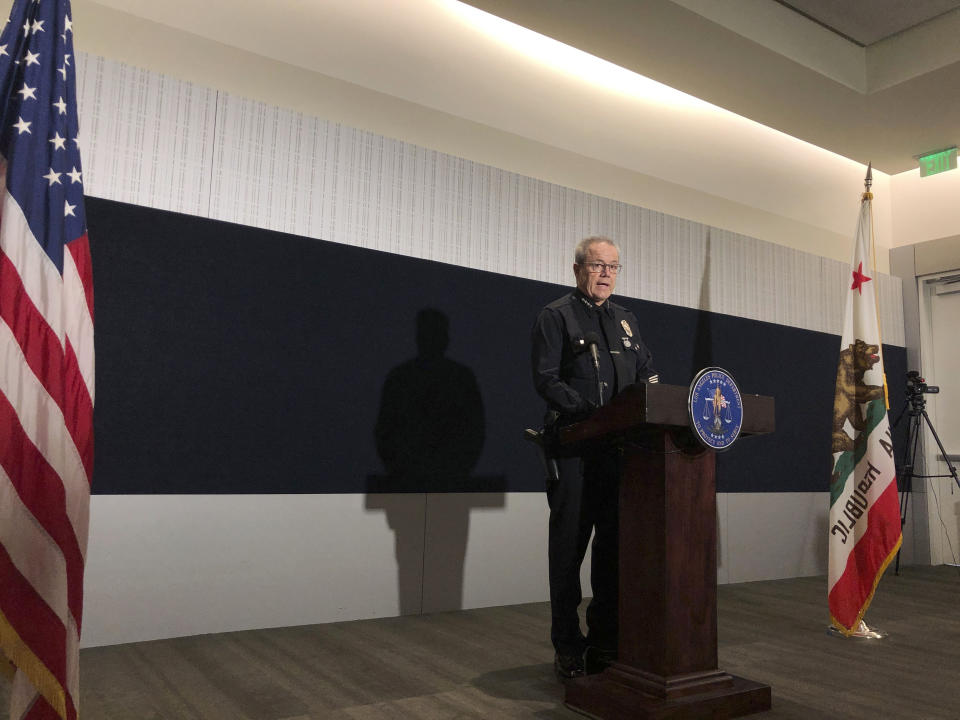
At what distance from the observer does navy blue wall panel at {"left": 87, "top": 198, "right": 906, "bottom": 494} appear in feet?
10.1

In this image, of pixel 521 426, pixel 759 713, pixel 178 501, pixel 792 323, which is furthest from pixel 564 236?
pixel 759 713

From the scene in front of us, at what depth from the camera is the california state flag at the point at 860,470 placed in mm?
3512

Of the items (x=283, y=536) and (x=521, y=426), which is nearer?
(x=283, y=536)

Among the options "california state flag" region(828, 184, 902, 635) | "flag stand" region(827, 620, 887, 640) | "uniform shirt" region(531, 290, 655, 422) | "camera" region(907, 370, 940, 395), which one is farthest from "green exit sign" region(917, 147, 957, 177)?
"uniform shirt" region(531, 290, 655, 422)

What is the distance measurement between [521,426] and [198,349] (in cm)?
172

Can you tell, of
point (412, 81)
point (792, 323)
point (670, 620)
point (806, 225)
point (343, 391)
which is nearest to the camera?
point (670, 620)

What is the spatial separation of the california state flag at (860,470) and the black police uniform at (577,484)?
1.55 m

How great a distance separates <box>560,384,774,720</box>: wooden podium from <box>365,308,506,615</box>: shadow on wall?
1.49 metres

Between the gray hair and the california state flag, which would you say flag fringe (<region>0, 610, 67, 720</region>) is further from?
the california state flag

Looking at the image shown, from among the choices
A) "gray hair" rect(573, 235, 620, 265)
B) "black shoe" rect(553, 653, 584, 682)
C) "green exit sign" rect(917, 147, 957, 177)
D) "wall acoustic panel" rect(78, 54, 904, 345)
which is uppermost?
"green exit sign" rect(917, 147, 957, 177)

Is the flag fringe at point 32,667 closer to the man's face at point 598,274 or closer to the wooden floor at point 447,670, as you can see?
the wooden floor at point 447,670

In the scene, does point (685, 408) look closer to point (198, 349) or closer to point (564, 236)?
point (198, 349)

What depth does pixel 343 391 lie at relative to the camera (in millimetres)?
3580

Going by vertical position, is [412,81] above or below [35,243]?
above
